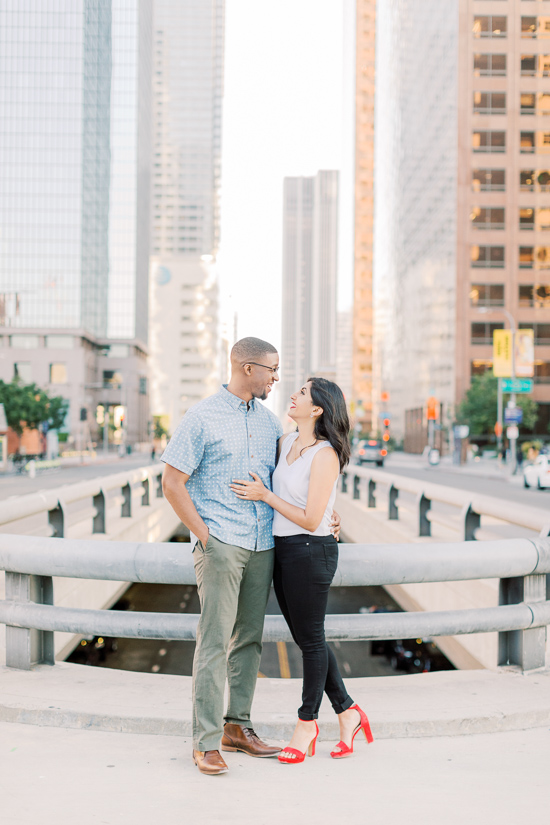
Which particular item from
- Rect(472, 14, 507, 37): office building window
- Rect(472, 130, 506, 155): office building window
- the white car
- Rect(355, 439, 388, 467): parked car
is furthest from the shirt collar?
Rect(472, 14, 507, 37): office building window

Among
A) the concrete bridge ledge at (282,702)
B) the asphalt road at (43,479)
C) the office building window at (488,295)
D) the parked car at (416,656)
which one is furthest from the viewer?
the office building window at (488,295)

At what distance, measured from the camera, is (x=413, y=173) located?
304 ft

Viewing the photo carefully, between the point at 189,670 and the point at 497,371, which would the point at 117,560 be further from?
the point at 497,371

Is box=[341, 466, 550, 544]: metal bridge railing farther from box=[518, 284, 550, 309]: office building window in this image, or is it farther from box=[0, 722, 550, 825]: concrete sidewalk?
box=[518, 284, 550, 309]: office building window

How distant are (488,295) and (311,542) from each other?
243ft

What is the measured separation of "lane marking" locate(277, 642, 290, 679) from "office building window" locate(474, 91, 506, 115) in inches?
2926

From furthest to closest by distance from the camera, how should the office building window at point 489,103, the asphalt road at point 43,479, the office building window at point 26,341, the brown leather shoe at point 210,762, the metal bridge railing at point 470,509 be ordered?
the office building window at point 26,341 → the office building window at point 489,103 → the asphalt road at point 43,479 → the metal bridge railing at point 470,509 → the brown leather shoe at point 210,762

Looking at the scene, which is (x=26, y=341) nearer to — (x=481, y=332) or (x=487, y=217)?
(x=481, y=332)

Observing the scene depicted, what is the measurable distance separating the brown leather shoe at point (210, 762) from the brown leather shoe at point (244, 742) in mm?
270

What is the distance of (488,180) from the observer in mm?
74750

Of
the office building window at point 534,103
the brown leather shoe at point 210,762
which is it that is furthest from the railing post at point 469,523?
the office building window at point 534,103

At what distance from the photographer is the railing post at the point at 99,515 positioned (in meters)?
9.35

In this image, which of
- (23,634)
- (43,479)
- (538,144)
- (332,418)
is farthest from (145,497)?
(538,144)

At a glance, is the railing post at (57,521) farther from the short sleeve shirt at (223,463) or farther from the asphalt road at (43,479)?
the asphalt road at (43,479)
